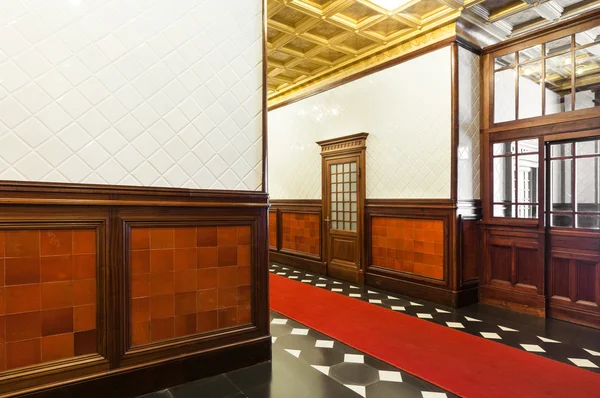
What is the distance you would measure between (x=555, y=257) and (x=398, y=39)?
3.43 meters

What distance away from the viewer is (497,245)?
4.66 m

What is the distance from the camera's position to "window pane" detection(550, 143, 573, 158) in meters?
4.26

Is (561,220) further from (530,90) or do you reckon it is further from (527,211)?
(530,90)

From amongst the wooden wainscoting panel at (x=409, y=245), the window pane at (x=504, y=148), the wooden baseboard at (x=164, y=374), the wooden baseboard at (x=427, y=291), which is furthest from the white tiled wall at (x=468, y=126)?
the wooden baseboard at (x=164, y=374)

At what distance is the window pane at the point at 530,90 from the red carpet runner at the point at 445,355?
2.75m

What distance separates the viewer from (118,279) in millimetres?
2414

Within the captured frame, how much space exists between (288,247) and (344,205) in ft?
6.15

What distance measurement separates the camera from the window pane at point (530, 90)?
4305 millimetres

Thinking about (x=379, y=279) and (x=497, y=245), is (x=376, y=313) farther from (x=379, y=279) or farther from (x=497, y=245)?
(x=497, y=245)

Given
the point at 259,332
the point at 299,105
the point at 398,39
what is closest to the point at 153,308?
the point at 259,332

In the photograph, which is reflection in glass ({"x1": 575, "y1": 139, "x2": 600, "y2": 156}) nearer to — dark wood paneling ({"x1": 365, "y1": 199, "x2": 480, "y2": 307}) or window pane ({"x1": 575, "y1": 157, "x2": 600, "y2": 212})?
window pane ({"x1": 575, "y1": 157, "x2": 600, "y2": 212})

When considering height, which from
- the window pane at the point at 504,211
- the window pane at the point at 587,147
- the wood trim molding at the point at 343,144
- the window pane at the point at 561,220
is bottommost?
the window pane at the point at 561,220

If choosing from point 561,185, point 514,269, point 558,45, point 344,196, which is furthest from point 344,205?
point 558,45

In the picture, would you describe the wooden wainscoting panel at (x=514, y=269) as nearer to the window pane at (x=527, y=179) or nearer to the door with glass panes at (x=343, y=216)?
the window pane at (x=527, y=179)
